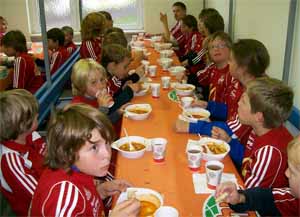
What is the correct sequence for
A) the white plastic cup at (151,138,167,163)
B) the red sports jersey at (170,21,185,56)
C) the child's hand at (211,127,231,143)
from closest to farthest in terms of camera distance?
the white plastic cup at (151,138,167,163) → the child's hand at (211,127,231,143) → the red sports jersey at (170,21,185,56)

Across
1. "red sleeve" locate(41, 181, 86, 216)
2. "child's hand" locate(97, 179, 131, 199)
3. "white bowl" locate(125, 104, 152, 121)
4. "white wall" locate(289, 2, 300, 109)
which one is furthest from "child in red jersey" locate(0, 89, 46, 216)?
"white wall" locate(289, 2, 300, 109)

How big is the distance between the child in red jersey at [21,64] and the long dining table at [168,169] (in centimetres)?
211

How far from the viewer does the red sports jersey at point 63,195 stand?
128 cm

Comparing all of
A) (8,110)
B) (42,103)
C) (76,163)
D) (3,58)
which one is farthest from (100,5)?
(76,163)

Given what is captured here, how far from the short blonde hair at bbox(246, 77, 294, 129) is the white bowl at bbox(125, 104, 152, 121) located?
2.74ft

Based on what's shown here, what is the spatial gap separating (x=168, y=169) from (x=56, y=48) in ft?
12.5

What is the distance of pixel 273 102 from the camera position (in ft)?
5.97

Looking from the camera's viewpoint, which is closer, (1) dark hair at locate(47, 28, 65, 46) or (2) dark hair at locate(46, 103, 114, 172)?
(2) dark hair at locate(46, 103, 114, 172)

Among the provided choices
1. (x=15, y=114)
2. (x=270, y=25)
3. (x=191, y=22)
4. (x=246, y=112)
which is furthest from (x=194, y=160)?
(x=191, y=22)

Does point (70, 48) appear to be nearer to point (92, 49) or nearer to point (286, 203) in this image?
point (92, 49)

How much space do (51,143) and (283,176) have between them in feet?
3.56

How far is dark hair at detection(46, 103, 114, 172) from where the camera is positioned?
4.44 feet

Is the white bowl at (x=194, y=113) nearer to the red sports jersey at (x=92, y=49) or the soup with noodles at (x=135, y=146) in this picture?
the soup with noodles at (x=135, y=146)

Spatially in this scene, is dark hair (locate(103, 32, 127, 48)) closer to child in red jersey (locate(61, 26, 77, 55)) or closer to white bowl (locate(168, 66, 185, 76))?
white bowl (locate(168, 66, 185, 76))
